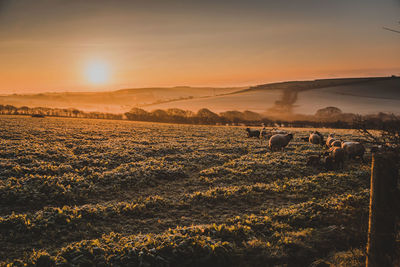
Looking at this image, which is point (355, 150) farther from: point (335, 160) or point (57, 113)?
point (57, 113)

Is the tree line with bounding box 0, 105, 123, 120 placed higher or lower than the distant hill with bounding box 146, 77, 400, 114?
lower

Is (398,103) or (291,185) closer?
(291,185)

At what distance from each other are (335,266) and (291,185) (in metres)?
7.88

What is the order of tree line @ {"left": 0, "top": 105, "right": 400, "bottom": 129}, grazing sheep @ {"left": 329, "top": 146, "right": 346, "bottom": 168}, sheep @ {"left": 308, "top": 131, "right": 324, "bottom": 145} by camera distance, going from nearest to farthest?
grazing sheep @ {"left": 329, "top": 146, "right": 346, "bottom": 168} → sheep @ {"left": 308, "top": 131, "right": 324, "bottom": 145} → tree line @ {"left": 0, "top": 105, "right": 400, "bottom": 129}

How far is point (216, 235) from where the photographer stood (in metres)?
8.39

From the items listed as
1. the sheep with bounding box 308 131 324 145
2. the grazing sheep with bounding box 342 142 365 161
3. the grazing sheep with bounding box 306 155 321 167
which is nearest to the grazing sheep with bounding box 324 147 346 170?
the grazing sheep with bounding box 306 155 321 167

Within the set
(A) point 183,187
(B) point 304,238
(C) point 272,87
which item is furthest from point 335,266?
(C) point 272,87

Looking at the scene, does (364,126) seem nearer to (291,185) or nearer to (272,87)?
(291,185)

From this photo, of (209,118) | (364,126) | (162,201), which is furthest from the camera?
(209,118)

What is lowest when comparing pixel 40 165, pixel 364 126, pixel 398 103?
pixel 40 165

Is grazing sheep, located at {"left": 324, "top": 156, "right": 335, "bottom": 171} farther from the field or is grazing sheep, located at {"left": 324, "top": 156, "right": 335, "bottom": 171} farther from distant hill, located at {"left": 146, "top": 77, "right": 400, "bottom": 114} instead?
distant hill, located at {"left": 146, "top": 77, "right": 400, "bottom": 114}

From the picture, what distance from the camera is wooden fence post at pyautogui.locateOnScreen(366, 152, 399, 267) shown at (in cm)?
471

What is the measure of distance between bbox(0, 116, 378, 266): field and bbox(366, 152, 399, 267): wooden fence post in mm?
494

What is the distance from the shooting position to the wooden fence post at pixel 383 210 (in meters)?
4.71
